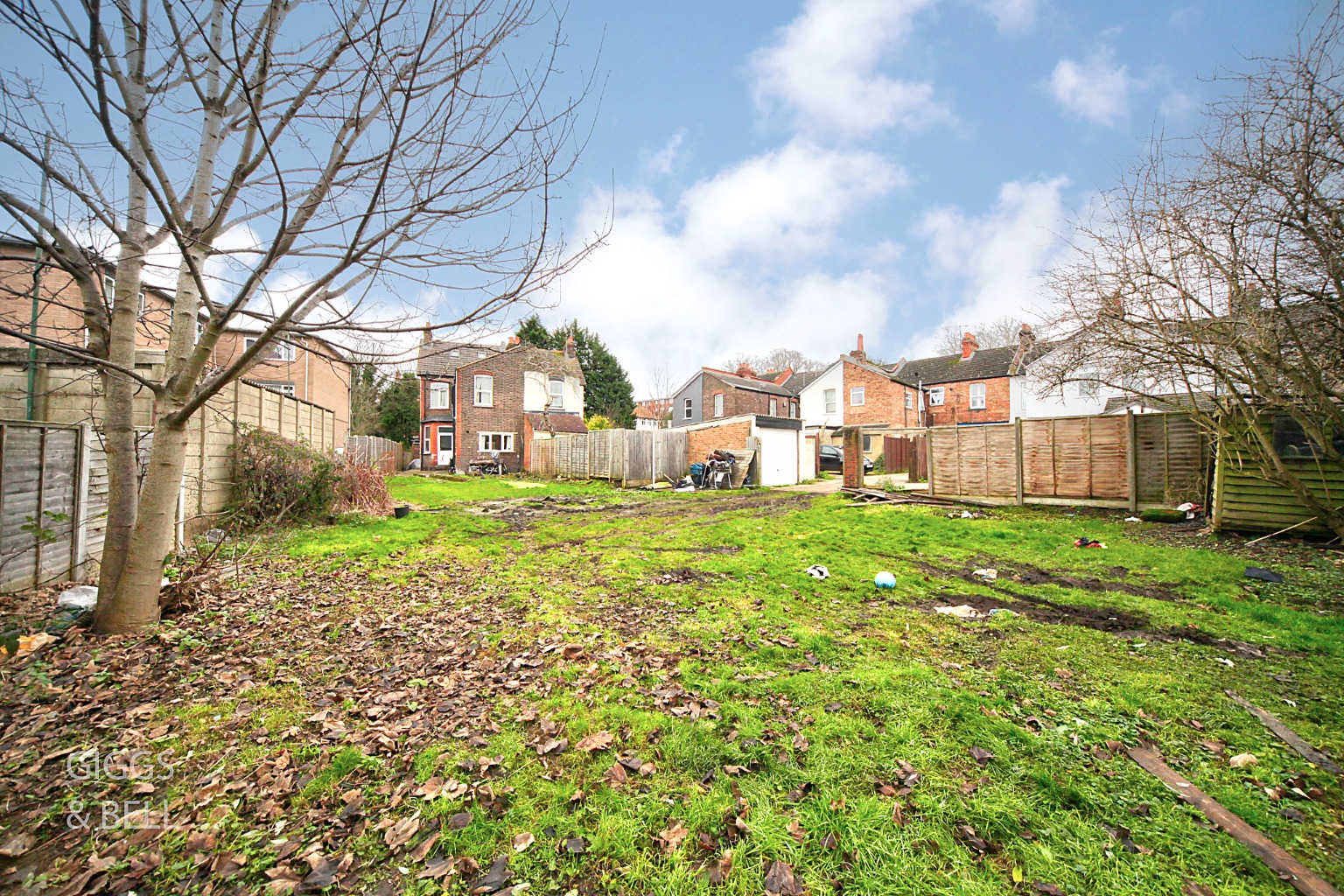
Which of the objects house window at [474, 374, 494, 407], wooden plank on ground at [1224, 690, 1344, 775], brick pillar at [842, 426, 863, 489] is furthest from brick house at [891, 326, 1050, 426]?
wooden plank on ground at [1224, 690, 1344, 775]

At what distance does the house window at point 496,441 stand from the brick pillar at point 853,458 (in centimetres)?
2005

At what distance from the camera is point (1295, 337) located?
6.28m

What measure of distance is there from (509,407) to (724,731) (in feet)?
95.3

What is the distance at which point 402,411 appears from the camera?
40.1m

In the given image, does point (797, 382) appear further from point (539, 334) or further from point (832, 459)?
point (539, 334)

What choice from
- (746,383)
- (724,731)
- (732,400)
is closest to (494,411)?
(732,400)

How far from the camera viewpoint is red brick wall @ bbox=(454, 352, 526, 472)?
1125 inches

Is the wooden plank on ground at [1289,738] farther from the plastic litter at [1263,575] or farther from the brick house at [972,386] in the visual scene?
the brick house at [972,386]

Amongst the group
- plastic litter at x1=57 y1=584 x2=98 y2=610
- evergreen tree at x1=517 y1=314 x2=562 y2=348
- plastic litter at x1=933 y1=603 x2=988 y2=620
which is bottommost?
plastic litter at x1=933 y1=603 x2=988 y2=620

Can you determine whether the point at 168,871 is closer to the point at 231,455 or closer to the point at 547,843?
the point at 547,843

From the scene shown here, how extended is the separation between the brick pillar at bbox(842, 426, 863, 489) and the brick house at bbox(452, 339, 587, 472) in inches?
616

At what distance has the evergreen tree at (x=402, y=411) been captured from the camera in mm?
39750

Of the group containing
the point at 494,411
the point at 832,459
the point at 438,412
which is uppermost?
the point at 438,412

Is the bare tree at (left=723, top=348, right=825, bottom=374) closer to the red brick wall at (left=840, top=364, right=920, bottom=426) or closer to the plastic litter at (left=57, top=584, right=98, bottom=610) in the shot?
the red brick wall at (left=840, top=364, right=920, bottom=426)
